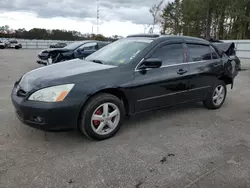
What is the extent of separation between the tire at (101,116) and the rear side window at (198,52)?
1815 millimetres

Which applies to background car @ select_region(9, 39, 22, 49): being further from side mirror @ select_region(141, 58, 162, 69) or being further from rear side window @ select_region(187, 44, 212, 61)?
side mirror @ select_region(141, 58, 162, 69)

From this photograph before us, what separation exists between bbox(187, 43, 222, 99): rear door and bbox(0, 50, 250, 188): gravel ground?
608mm

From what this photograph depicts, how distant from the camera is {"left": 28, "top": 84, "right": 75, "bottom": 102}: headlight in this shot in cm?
274

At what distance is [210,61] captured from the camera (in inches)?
178

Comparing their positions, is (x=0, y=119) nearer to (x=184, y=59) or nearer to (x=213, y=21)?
(x=184, y=59)

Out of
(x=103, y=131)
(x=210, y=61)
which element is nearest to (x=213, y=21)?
(x=210, y=61)

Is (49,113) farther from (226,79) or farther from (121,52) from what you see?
(226,79)

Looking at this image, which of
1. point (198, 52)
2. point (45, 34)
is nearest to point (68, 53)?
point (198, 52)

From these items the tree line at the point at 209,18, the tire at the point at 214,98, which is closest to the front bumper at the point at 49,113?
Answer: the tire at the point at 214,98

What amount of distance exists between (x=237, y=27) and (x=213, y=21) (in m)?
4.18

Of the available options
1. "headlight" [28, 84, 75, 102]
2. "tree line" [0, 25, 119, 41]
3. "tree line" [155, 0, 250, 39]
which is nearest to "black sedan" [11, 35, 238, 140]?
"headlight" [28, 84, 75, 102]

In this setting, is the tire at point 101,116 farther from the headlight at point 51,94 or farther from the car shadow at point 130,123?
the headlight at point 51,94

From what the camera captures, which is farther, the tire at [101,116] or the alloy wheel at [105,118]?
the alloy wheel at [105,118]

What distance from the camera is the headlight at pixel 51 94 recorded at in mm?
2744
